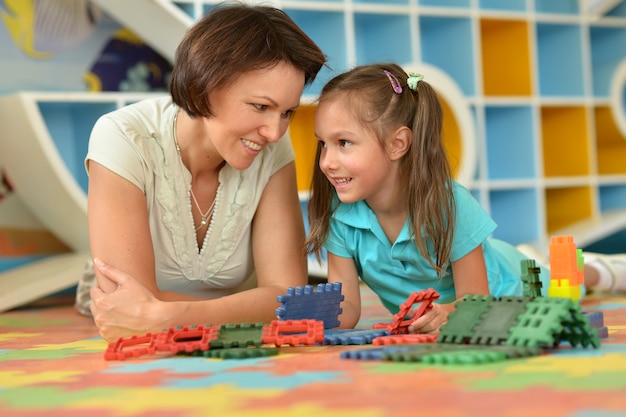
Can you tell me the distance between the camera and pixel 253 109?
1584mm

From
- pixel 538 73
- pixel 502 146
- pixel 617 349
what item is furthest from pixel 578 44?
pixel 617 349

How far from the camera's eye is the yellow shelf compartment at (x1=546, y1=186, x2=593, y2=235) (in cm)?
348

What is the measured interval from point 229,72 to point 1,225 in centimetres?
149

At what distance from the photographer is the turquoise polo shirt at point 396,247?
1706 millimetres

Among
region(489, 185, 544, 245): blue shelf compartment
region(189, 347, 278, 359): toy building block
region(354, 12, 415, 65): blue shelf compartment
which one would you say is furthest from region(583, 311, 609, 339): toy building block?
region(489, 185, 544, 245): blue shelf compartment

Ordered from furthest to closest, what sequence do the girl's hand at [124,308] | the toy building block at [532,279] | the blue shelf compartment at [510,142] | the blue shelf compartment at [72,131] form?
1. the blue shelf compartment at [510,142]
2. the blue shelf compartment at [72,131]
3. the girl's hand at [124,308]
4. the toy building block at [532,279]

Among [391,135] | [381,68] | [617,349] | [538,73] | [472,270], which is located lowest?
[617,349]

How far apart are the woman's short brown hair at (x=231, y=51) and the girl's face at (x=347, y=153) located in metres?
0.10

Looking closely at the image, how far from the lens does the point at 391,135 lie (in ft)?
5.68

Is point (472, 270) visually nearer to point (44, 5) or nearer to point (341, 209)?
point (341, 209)

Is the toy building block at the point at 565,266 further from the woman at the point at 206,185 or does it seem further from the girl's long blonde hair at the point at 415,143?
the woman at the point at 206,185

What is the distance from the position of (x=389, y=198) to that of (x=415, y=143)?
120mm

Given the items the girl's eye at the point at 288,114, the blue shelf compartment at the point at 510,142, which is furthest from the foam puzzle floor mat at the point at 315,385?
the blue shelf compartment at the point at 510,142

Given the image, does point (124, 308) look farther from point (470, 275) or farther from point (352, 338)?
point (470, 275)
